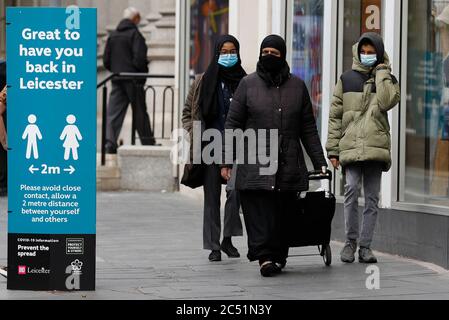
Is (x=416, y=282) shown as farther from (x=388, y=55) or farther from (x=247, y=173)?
(x=388, y=55)

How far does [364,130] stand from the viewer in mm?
11391

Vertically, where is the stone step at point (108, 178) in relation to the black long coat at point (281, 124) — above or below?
below

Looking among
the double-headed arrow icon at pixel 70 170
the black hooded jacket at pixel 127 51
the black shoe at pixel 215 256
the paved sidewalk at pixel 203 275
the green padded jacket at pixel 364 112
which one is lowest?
the paved sidewalk at pixel 203 275

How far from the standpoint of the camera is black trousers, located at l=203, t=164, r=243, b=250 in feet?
39.1

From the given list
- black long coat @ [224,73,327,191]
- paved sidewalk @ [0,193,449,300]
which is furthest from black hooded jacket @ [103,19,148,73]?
black long coat @ [224,73,327,191]

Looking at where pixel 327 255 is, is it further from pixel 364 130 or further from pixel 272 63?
pixel 272 63

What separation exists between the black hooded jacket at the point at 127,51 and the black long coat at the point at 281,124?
10.7 metres

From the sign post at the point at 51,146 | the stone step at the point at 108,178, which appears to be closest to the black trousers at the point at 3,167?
the stone step at the point at 108,178

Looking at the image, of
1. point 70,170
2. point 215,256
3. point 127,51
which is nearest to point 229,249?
point 215,256

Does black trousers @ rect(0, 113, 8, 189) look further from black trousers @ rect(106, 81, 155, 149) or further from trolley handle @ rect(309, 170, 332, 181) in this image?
trolley handle @ rect(309, 170, 332, 181)

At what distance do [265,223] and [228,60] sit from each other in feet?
5.70

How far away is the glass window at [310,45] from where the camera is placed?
14.4 meters

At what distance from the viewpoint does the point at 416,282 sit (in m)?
10.3

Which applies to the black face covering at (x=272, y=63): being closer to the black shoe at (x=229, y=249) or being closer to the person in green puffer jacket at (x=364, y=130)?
the person in green puffer jacket at (x=364, y=130)
